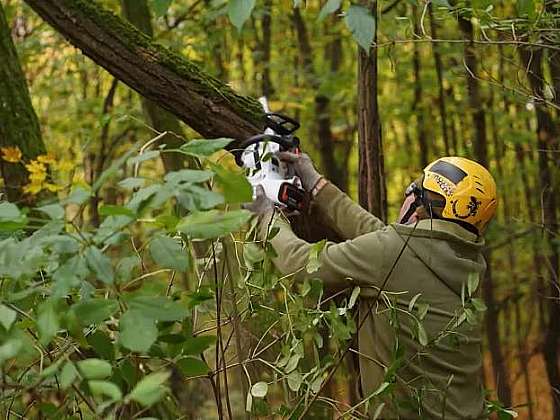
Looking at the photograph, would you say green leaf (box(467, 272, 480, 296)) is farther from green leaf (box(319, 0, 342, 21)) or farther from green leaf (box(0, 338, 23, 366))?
green leaf (box(0, 338, 23, 366))

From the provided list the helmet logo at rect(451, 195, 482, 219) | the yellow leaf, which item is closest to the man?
the helmet logo at rect(451, 195, 482, 219)

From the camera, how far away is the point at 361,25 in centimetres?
166

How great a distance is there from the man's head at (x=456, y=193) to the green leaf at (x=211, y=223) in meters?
1.70

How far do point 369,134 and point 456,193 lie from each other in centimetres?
92

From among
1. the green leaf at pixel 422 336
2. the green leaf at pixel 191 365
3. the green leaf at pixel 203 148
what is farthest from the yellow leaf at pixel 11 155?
the green leaf at pixel 203 148

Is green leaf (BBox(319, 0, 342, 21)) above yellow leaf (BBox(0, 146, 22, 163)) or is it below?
above


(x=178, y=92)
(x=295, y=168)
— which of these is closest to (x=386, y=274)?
(x=295, y=168)

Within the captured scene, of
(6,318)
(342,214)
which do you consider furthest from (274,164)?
(6,318)

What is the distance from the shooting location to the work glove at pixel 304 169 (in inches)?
140

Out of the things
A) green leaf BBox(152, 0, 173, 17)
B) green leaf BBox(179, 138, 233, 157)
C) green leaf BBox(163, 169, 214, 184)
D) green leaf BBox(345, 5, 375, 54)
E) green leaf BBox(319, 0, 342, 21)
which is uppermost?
green leaf BBox(152, 0, 173, 17)

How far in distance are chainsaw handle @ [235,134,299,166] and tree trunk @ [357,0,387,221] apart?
0.69 m

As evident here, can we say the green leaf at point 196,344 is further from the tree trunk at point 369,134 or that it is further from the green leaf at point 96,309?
the tree trunk at point 369,134

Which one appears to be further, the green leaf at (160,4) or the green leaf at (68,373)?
the green leaf at (160,4)

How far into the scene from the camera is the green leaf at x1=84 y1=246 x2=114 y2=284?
5.24 feet
